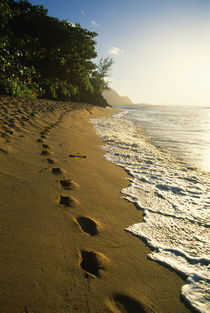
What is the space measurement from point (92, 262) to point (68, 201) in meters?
0.69

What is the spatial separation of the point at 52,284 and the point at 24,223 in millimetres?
523

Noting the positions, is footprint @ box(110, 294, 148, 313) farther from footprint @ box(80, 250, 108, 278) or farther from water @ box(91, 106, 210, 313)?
water @ box(91, 106, 210, 313)

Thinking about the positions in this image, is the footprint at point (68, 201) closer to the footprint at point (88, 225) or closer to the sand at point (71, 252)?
the sand at point (71, 252)

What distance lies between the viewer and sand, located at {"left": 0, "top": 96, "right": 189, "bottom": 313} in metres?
0.86

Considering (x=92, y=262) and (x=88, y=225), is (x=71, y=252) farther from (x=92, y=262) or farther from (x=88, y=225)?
(x=88, y=225)

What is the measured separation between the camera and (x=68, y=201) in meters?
1.70

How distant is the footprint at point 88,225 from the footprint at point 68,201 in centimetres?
20

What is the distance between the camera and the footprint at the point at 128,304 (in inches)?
34.5

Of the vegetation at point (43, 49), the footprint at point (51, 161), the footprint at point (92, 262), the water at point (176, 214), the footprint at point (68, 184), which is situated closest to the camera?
the footprint at point (92, 262)

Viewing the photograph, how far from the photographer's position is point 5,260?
0.97m

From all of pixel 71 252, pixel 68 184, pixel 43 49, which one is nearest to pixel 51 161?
pixel 68 184

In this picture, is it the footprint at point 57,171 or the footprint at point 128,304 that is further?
the footprint at point 57,171

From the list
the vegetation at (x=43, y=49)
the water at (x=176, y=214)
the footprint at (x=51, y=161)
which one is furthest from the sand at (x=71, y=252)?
the vegetation at (x=43, y=49)

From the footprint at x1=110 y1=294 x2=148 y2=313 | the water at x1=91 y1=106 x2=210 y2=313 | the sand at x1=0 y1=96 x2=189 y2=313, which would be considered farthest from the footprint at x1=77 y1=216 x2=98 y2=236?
the footprint at x1=110 y1=294 x2=148 y2=313
